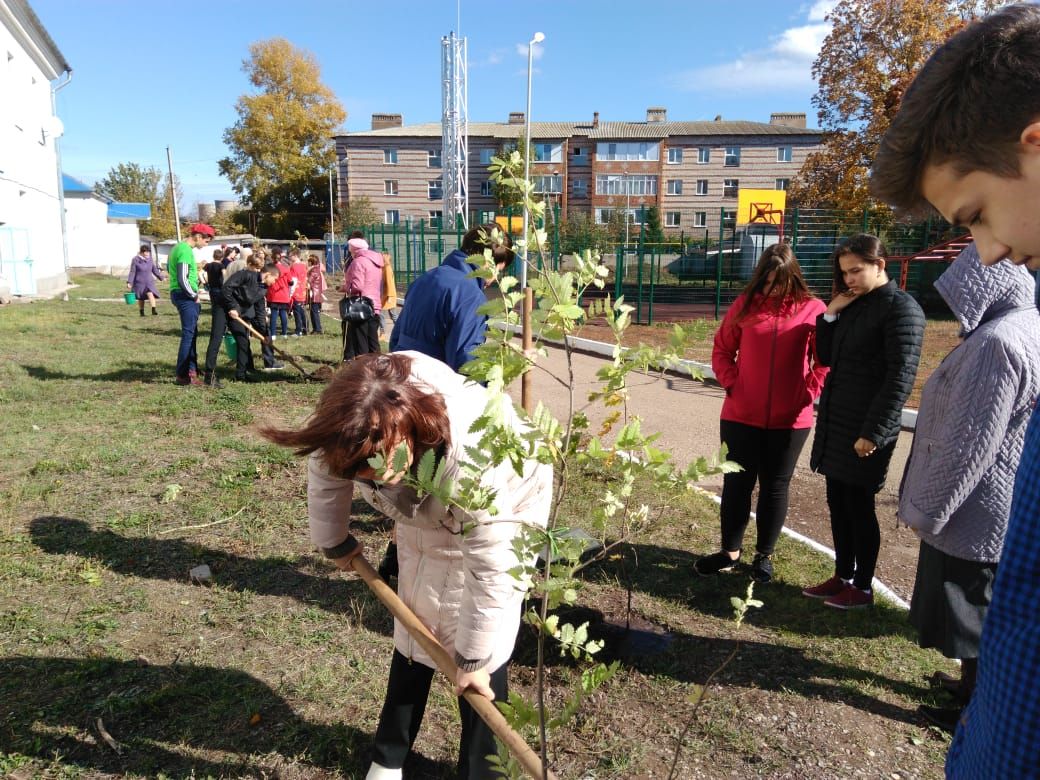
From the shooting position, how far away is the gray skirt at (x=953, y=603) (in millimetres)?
2418

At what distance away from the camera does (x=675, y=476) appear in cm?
124

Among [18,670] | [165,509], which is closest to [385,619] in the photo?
[18,670]

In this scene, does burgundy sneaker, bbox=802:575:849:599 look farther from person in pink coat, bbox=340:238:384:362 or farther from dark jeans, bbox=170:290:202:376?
dark jeans, bbox=170:290:202:376

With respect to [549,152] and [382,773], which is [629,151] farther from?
[382,773]

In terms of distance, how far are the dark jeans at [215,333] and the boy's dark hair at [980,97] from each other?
28.0 feet

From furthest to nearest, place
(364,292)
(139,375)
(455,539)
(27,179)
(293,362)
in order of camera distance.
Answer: (27,179), (139,375), (293,362), (364,292), (455,539)

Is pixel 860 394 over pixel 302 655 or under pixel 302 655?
over

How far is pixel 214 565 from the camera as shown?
3.89 metres

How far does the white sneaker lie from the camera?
7.37 feet

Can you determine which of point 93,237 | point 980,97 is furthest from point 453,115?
point 980,97

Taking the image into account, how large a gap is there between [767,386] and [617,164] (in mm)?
49941

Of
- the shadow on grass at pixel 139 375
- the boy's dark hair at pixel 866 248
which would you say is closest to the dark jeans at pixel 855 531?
the boy's dark hair at pixel 866 248

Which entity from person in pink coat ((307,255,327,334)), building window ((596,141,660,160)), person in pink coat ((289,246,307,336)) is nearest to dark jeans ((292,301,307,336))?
person in pink coat ((289,246,307,336))

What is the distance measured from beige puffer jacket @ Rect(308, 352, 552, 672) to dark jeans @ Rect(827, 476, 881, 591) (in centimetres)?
192
